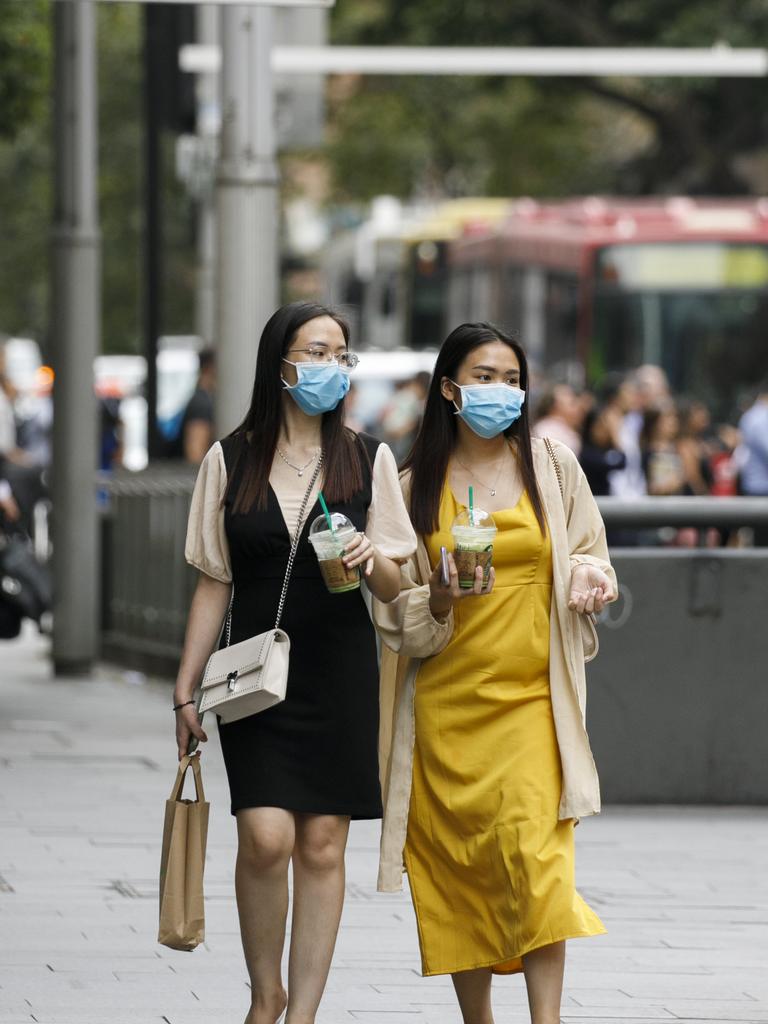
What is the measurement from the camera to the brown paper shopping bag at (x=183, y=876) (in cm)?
485

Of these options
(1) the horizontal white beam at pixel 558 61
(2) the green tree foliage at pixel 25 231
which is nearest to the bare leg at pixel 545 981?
(1) the horizontal white beam at pixel 558 61

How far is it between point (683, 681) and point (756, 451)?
7712 millimetres

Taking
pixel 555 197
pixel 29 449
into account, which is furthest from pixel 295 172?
pixel 29 449

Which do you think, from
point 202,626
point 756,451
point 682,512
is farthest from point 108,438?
point 202,626

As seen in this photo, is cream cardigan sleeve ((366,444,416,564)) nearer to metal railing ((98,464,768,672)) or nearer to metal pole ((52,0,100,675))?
metal railing ((98,464,768,672))

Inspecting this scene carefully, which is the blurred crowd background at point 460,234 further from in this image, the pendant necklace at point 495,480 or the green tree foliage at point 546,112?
the pendant necklace at point 495,480

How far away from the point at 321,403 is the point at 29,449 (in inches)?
654

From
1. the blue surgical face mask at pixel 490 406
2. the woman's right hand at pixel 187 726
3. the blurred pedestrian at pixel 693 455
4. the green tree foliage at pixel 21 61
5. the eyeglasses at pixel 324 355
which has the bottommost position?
the blurred pedestrian at pixel 693 455

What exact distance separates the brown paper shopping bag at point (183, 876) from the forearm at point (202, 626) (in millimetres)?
213

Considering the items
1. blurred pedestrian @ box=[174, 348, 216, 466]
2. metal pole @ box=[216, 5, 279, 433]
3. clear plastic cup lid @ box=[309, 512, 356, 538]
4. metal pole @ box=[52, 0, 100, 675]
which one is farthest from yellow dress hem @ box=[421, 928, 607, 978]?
blurred pedestrian @ box=[174, 348, 216, 466]

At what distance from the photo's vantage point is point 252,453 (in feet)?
16.3

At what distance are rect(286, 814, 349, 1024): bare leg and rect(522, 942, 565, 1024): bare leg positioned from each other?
0.43 meters

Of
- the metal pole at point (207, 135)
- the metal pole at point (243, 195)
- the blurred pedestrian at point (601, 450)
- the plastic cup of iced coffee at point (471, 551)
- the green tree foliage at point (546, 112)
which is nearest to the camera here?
the plastic cup of iced coffee at point (471, 551)

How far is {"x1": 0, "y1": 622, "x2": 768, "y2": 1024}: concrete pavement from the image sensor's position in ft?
18.4
